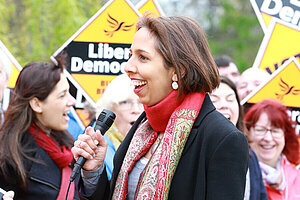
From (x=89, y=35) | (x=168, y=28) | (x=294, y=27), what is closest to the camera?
(x=168, y=28)

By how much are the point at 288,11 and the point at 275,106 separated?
3.42ft

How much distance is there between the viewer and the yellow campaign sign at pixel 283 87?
4.70 m

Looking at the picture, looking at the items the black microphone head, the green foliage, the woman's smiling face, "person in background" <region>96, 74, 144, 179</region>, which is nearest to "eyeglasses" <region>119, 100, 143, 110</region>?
"person in background" <region>96, 74, 144, 179</region>

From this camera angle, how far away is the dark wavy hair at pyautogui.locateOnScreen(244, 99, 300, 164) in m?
4.64

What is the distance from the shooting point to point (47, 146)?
152 inches

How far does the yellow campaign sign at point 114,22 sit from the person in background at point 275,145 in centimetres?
144

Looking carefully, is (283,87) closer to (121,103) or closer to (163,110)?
(121,103)

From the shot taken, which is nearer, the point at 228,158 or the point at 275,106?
the point at 228,158

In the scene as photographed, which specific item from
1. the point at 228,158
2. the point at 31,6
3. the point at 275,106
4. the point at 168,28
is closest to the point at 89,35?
the point at 275,106

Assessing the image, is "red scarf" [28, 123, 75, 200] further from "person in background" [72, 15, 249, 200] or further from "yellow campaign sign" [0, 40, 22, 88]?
"person in background" [72, 15, 249, 200]

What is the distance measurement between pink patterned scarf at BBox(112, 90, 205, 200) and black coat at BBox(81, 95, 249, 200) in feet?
0.14

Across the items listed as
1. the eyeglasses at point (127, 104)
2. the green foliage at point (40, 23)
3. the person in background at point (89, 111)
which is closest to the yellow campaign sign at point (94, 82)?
the person in background at point (89, 111)

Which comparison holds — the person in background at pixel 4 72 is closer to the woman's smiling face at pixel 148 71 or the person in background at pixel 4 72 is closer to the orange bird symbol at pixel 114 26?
the orange bird symbol at pixel 114 26

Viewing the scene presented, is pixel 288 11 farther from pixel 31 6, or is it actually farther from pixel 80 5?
pixel 31 6
